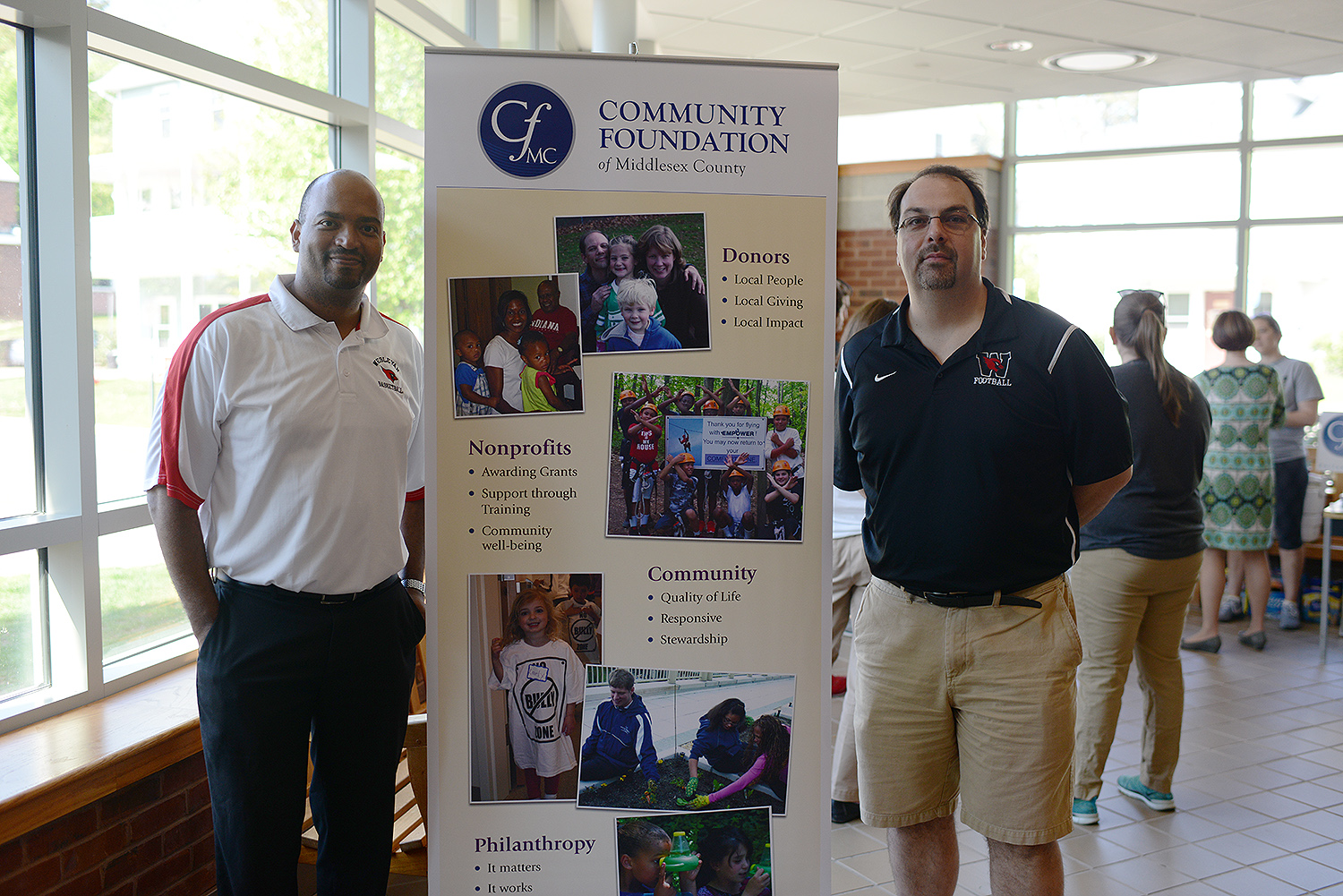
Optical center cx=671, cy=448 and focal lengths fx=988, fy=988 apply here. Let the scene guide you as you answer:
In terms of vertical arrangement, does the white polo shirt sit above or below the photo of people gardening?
above

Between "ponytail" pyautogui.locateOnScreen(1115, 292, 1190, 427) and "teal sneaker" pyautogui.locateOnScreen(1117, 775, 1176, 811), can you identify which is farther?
"teal sneaker" pyautogui.locateOnScreen(1117, 775, 1176, 811)

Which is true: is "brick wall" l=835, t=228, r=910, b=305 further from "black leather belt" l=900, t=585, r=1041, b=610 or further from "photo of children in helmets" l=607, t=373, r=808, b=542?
"photo of children in helmets" l=607, t=373, r=808, b=542

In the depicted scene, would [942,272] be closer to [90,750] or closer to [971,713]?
[971,713]

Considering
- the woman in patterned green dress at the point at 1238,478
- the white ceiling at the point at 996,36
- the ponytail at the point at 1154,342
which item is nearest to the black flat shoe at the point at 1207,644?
the woman in patterned green dress at the point at 1238,478

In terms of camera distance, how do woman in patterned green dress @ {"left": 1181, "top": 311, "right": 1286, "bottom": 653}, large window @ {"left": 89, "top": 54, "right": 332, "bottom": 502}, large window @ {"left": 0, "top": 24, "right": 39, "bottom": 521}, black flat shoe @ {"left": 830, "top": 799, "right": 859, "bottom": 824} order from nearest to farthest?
large window @ {"left": 0, "top": 24, "right": 39, "bottom": 521} → large window @ {"left": 89, "top": 54, "right": 332, "bottom": 502} → black flat shoe @ {"left": 830, "top": 799, "right": 859, "bottom": 824} → woman in patterned green dress @ {"left": 1181, "top": 311, "right": 1286, "bottom": 653}

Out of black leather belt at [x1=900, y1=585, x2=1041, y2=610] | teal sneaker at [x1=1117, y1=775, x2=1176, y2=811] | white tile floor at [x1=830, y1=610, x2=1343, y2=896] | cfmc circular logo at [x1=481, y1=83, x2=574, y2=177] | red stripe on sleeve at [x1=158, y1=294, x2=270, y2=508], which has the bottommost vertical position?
white tile floor at [x1=830, y1=610, x2=1343, y2=896]

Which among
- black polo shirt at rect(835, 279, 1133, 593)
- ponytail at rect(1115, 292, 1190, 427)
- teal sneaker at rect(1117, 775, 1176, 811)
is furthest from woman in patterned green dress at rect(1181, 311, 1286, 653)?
black polo shirt at rect(835, 279, 1133, 593)

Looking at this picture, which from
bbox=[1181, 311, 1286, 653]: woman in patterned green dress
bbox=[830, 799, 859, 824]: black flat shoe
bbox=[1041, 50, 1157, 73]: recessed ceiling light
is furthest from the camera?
bbox=[1041, 50, 1157, 73]: recessed ceiling light

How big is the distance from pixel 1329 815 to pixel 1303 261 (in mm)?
5144

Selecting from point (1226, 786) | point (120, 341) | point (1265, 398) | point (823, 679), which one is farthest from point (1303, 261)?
point (120, 341)

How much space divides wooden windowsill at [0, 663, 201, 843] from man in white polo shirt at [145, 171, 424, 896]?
41 centimetres

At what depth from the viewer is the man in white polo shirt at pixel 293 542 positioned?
1884 mm

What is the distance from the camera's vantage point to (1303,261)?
716 centimetres

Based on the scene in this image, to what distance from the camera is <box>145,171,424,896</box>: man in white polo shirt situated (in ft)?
6.18
